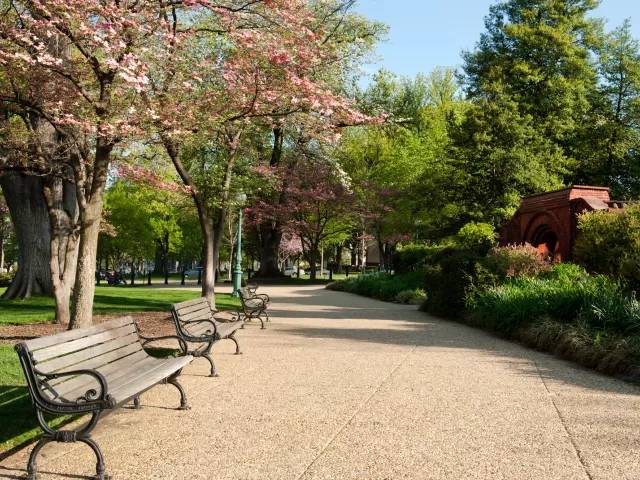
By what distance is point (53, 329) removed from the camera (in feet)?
34.0

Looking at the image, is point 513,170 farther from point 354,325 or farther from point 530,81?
point 354,325

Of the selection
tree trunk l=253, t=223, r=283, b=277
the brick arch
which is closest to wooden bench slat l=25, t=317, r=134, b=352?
the brick arch

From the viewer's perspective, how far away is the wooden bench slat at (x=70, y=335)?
4.00 m

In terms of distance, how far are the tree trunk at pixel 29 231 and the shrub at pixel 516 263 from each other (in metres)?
11.4

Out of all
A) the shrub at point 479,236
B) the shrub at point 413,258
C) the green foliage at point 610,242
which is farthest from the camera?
the shrub at point 413,258

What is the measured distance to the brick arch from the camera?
64.8ft

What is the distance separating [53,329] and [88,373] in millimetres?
7136

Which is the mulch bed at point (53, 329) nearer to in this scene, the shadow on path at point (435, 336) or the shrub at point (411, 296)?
the shadow on path at point (435, 336)

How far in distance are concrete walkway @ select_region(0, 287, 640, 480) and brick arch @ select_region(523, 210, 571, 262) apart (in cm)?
1187

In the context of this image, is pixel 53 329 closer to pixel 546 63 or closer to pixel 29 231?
pixel 29 231

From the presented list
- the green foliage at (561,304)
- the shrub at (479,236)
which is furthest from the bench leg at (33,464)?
the shrub at (479,236)

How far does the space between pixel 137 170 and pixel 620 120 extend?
31.7 metres

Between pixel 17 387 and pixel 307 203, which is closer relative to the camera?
pixel 17 387

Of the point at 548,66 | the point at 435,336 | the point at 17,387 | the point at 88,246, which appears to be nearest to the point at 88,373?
the point at 17,387
